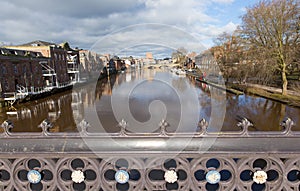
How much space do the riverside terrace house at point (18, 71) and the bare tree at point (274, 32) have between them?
32772 mm

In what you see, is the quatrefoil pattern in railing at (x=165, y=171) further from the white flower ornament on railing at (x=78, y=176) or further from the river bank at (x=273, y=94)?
the river bank at (x=273, y=94)

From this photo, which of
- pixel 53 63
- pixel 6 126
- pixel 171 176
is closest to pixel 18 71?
pixel 53 63

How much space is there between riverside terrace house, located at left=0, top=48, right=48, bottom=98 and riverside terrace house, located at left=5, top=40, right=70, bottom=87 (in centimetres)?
173

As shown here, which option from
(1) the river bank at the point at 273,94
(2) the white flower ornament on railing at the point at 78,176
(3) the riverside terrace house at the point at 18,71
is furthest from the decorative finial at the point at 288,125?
(3) the riverside terrace house at the point at 18,71

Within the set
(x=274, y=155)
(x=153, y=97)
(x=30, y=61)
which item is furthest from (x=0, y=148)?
(x=30, y=61)

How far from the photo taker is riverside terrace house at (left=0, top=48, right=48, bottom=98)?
2705 cm

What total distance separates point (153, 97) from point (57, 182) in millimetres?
18307

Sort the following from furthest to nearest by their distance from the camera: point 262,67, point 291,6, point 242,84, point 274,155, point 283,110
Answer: point 242,84 < point 262,67 < point 291,6 < point 283,110 < point 274,155

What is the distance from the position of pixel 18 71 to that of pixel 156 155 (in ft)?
116

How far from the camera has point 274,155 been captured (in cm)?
180

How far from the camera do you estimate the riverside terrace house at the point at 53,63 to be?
3814 centimetres

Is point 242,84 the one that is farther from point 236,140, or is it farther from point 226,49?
point 236,140

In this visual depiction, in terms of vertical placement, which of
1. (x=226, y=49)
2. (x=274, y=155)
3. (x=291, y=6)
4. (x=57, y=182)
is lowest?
(x=57, y=182)

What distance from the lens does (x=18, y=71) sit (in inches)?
1187
